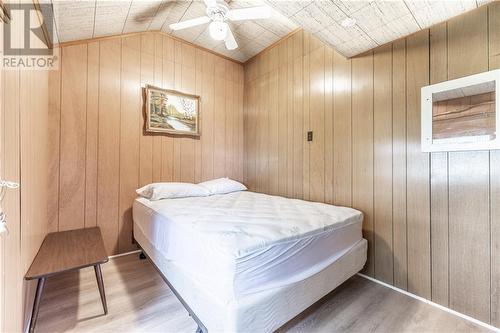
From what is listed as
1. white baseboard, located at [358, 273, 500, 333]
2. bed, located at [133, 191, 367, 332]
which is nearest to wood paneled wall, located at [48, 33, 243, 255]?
bed, located at [133, 191, 367, 332]

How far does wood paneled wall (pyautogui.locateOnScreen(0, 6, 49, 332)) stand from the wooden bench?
0.23 feet

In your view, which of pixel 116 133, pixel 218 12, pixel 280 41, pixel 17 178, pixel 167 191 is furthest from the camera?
pixel 280 41

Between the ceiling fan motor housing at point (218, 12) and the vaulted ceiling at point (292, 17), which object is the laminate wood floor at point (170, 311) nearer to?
the vaulted ceiling at point (292, 17)

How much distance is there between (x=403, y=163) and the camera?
1.94m

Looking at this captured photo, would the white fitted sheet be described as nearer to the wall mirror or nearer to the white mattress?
the white mattress

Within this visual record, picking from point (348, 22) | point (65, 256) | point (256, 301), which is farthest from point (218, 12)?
point (65, 256)

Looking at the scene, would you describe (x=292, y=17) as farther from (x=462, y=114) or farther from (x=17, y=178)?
(x=17, y=178)

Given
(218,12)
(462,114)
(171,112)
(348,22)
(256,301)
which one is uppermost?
(218,12)

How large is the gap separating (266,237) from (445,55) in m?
1.92

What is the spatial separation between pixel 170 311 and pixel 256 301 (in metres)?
0.84

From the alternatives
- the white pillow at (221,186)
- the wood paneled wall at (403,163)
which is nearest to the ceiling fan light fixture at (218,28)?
the wood paneled wall at (403,163)

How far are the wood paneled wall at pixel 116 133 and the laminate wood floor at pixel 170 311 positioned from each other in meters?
0.78

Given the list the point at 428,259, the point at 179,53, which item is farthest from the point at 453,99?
the point at 179,53

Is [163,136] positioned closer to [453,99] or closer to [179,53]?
[179,53]
